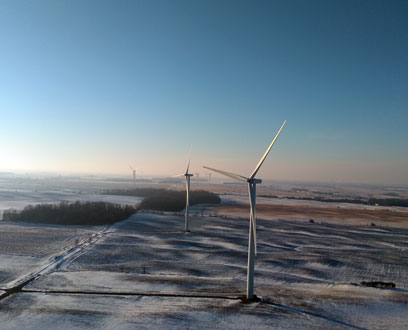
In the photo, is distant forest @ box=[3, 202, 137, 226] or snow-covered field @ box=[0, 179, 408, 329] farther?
distant forest @ box=[3, 202, 137, 226]

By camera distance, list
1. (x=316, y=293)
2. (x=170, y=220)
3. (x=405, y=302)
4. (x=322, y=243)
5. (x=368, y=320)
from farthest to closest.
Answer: (x=170, y=220)
(x=322, y=243)
(x=316, y=293)
(x=405, y=302)
(x=368, y=320)

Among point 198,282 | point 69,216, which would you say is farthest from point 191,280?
point 69,216

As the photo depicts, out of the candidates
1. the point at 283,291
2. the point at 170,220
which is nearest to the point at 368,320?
the point at 283,291

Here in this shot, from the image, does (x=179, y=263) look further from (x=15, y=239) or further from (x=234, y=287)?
(x=15, y=239)

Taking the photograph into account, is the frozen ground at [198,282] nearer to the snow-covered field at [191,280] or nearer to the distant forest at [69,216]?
the snow-covered field at [191,280]

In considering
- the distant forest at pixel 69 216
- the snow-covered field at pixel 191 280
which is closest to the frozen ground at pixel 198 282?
the snow-covered field at pixel 191 280

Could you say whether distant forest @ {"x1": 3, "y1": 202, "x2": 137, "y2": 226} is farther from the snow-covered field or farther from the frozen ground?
the frozen ground

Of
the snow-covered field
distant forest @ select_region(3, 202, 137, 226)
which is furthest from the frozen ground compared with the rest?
distant forest @ select_region(3, 202, 137, 226)
